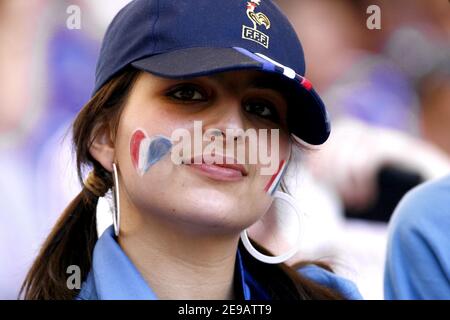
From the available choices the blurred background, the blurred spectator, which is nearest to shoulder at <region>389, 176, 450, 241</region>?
the blurred background

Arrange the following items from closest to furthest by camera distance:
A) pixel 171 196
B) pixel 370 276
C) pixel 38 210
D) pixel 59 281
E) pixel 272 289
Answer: pixel 171 196 → pixel 59 281 → pixel 272 289 → pixel 38 210 → pixel 370 276

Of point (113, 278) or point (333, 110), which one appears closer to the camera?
point (113, 278)

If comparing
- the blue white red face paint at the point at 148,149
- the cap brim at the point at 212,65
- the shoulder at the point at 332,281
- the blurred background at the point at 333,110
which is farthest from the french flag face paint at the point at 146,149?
the blurred background at the point at 333,110

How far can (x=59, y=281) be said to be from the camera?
126cm

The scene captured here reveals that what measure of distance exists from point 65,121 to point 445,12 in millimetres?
1654

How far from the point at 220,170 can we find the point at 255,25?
277mm

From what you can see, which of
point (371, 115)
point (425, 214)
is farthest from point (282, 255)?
point (371, 115)

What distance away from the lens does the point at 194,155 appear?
3.54 feet

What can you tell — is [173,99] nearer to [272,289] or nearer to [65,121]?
[272,289]

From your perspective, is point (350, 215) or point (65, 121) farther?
point (350, 215)

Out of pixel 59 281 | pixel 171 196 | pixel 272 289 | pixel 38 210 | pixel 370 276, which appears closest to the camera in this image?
pixel 171 196

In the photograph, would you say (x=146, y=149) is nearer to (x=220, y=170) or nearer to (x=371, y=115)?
(x=220, y=170)

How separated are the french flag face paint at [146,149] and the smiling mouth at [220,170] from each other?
0.05 m
